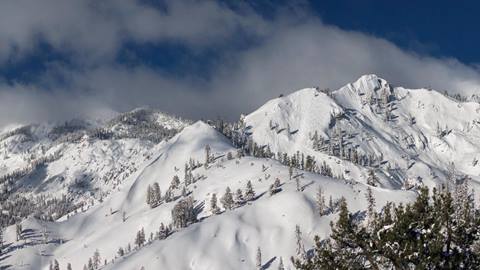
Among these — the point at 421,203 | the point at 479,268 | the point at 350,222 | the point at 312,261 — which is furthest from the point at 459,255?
the point at 312,261

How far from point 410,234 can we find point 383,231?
4.39 ft

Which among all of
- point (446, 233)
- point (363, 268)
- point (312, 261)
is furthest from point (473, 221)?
point (312, 261)

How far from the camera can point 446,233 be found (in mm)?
29453

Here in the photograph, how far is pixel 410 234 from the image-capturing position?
29891 millimetres

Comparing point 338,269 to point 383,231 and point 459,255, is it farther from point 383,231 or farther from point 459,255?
point 459,255

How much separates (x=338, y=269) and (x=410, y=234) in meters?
4.13

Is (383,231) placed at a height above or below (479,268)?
above

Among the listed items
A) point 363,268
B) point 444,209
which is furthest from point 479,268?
point 363,268

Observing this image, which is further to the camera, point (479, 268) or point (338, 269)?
point (338, 269)

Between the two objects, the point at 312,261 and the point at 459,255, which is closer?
the point at 459,255

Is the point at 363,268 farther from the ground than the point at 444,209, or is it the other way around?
the point at 444,209

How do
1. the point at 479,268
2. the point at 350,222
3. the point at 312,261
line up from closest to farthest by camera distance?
the point at 479,268, the point at 350,222, the point at 312,261

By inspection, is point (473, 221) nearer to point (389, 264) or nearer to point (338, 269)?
point (389, 264)

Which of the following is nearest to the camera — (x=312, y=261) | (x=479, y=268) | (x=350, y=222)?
(x=479, y=268)
